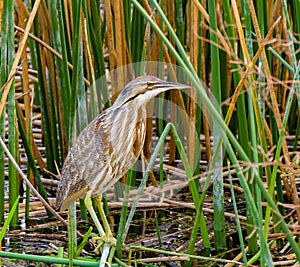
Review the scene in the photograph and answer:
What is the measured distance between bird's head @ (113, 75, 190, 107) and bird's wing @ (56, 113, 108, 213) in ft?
0.51

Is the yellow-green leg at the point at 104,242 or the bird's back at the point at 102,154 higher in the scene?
the bird's back at the point at 102,154

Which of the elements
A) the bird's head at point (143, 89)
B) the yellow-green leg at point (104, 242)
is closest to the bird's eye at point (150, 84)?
the bird's head at point (143, 89)

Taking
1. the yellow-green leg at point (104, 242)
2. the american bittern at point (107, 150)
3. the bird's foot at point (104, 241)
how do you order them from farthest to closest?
the american bittern at point (107, 150), the bird's foot at point (104, 241), the yellow-green leg at point (104, 242)

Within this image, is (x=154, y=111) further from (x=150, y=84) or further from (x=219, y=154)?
(x=219, y=154)

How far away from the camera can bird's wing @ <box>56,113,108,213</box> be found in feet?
8.23

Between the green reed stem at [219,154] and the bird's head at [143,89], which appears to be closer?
the green reed stem at [219,154]

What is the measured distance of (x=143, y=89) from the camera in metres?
2.44

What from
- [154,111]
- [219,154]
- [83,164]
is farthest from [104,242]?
[154,111]

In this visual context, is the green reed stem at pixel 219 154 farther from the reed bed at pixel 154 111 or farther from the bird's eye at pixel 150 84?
the bird's eye at pixel 150 84

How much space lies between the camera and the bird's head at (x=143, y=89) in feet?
7.89

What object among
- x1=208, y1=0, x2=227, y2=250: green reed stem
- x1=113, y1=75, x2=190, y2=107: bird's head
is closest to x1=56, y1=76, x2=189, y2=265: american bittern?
x1=113, y1=75, x2=190, y2=107: bird's head

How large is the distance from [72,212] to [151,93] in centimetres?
65

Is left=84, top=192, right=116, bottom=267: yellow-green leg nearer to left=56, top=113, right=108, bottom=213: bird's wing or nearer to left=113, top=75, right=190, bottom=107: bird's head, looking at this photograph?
left=56, top=113, right=108, bottom=213: bird's wing

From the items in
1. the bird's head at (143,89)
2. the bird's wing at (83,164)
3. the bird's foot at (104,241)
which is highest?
the bird's head at (143,89)
